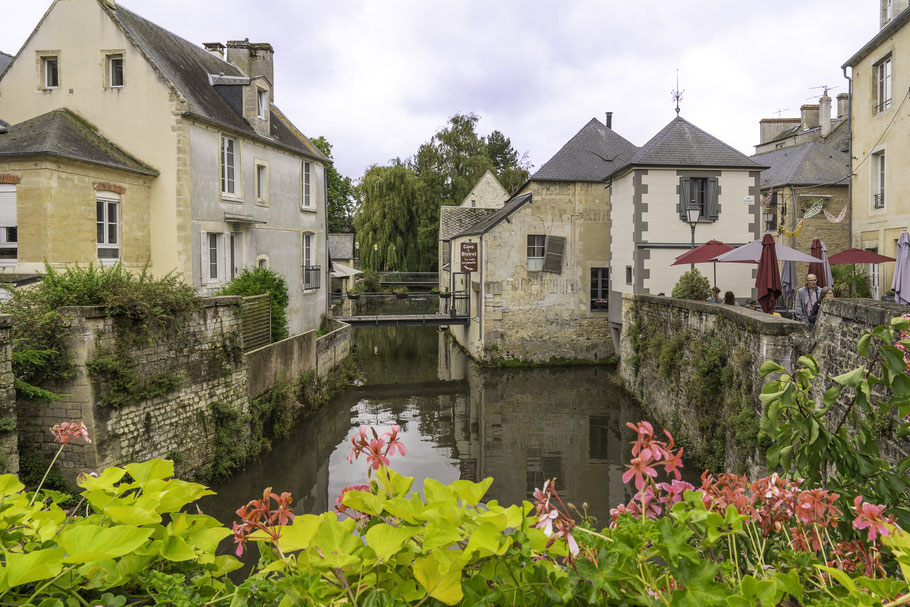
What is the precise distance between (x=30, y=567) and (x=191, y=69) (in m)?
18.5

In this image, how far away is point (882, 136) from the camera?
615 inches

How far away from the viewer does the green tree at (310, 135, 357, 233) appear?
42344 mm

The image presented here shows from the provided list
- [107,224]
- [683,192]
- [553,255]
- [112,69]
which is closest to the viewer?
[107,224]

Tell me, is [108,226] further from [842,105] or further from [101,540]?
[842,105]

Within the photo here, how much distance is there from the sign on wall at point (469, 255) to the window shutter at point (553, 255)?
2.55 m

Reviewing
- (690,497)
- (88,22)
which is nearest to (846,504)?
(690,497)

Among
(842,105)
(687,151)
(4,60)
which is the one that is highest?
(842,105)

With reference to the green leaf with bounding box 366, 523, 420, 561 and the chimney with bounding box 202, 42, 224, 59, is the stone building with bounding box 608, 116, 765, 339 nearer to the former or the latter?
the chimney with bounding box 202, 42, 224, 59

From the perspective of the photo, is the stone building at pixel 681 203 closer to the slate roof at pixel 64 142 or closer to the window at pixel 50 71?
the slate roof at pixel 64 142

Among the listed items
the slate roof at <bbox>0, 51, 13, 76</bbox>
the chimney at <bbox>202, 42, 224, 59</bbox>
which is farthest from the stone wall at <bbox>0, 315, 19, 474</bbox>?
the chimney at <bbox>202, 42, 224, 59</bbox>

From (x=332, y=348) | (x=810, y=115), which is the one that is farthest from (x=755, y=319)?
(x=810, y=115)

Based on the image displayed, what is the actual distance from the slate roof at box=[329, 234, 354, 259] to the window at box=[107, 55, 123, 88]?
3686 cm

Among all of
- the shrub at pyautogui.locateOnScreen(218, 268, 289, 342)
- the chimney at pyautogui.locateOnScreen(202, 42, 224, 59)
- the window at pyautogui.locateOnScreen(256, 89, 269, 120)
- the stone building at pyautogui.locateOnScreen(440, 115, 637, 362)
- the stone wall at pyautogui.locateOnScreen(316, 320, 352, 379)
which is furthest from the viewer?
the stone building at pyautogui.locateOnScreen(440, 115, 637, 362)

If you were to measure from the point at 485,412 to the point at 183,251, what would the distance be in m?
8.24
